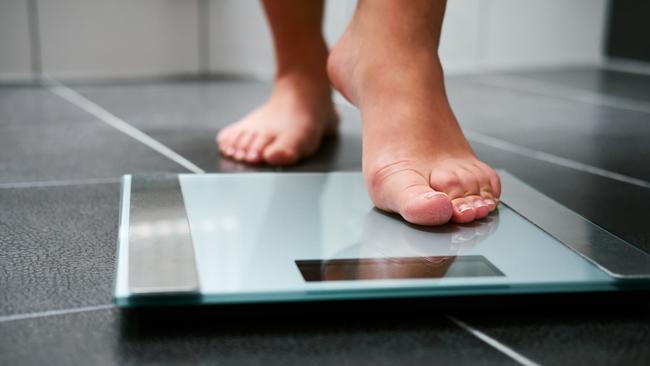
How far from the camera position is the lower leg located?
4.43 ft

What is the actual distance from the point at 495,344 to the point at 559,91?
1.82 m

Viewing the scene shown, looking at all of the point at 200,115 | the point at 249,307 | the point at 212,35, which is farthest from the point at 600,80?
the point at 249,307

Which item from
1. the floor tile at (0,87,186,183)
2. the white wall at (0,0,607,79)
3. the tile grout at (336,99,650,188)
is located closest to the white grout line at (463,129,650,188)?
the tile grout at (336,99,650,188)

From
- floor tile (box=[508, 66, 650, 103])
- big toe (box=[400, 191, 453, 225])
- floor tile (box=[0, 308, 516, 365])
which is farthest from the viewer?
floor tile (box=[508, 66, 650, 103])

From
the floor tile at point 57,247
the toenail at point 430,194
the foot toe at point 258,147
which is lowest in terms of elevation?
the foot toe at point 258,147

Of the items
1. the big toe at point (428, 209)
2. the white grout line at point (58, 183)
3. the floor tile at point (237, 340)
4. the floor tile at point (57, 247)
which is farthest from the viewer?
the white grout line at point (58, 183)

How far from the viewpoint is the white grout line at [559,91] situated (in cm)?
200

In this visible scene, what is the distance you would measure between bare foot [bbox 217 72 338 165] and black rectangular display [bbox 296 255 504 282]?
1.83 feet

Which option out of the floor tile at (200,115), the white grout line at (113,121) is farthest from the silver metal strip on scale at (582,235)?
the white grout line at (113,121)

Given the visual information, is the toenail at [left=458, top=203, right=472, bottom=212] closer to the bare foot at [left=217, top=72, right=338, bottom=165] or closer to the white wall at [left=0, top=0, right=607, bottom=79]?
the bare foot at [left=217, top=72, right=338, bottom=165]

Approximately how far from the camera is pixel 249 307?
66cm

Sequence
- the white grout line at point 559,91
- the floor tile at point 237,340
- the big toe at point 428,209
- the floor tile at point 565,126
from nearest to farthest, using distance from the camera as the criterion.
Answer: the floor tile at point 237,340, the big toe at point 428,209, the floor tile at point 565,126, the white grout line at point 559,91

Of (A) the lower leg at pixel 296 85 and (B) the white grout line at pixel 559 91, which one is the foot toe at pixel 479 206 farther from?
(B) the white grout line at pixel 559 91

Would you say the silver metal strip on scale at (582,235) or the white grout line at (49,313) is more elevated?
the silver metal strip on scale at (582,235)
